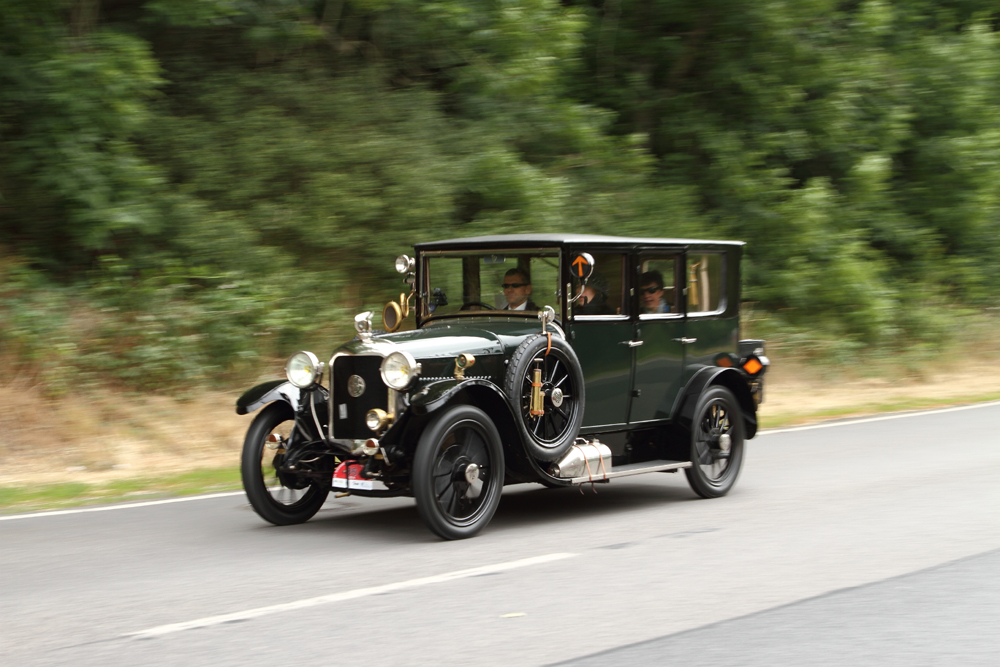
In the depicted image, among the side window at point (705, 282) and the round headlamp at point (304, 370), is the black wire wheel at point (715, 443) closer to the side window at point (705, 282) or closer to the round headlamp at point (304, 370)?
the side window at point (705, 282)

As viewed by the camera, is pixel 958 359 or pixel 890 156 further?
pixel 890 156

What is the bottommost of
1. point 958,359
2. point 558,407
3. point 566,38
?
point 958,359

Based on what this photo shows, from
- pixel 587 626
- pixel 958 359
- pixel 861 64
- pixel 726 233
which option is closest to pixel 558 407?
pixel 587 626

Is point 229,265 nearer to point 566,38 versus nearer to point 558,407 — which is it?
point 566,38

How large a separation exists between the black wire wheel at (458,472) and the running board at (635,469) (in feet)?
2.43

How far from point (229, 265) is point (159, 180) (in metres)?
1.32

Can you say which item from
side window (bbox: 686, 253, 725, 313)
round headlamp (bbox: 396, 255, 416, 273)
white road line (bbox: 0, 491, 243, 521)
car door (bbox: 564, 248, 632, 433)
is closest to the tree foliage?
white road line (bbox: 0, 491, 243, 521)

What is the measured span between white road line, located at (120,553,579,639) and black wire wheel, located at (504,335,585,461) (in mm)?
1050

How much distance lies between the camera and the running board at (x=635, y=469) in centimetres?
728

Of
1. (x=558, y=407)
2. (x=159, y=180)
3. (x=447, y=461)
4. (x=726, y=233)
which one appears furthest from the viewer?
(x=726, y=233)

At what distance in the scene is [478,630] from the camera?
4.66 meters

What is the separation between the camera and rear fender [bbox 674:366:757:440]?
8070mm

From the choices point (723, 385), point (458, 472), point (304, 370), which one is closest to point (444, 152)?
point (723, 385)

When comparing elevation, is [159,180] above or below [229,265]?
above
